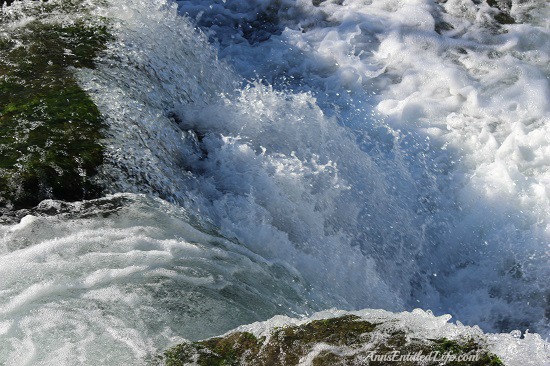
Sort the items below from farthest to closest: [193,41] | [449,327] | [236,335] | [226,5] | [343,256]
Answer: [226,5] → [193,41] → [343,256] → [236,335] → [449,327]

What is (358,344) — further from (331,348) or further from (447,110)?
(447,110)

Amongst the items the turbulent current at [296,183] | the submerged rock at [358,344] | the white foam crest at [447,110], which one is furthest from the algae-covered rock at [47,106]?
the white foam crest at [447,110]

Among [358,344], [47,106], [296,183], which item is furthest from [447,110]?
[358,344]

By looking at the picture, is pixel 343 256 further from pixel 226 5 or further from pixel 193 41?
pixel 226 5

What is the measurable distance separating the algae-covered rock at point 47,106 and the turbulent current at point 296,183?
0.49 ft

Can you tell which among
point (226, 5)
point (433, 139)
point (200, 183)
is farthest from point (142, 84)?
point (226, 5)

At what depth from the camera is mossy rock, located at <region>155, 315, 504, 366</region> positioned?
2.62 metres

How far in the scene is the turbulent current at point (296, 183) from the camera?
3424mm

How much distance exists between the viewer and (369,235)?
525 centimetres

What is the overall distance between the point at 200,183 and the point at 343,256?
119 centimetres

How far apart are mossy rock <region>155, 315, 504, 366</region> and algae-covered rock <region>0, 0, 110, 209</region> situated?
1.58 metres

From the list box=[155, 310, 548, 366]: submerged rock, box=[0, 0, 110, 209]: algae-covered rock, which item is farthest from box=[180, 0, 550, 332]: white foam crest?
box=[155, 310, 548, 366]: submerged rock

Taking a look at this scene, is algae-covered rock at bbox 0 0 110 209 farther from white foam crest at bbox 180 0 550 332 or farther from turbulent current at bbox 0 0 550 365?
white foam crest at bbox 180 0 550 332

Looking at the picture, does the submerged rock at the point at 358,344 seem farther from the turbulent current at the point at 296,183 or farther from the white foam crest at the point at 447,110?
the white foam crest at the point at 447,110
